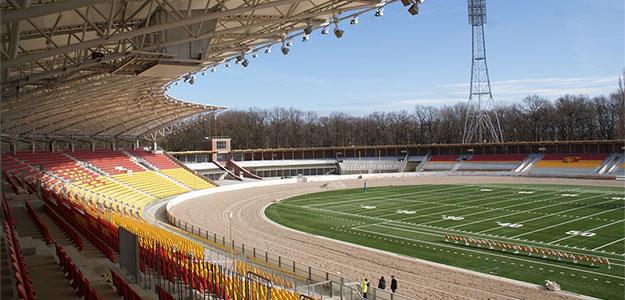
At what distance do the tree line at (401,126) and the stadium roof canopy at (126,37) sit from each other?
243 feet

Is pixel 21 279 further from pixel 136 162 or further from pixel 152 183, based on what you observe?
pixel 136 162

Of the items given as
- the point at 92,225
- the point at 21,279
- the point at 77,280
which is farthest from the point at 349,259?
the point at 21,279

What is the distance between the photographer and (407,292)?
61.2ft

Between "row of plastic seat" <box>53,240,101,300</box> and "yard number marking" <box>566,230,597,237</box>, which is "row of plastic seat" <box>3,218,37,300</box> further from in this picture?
"yard number marking" <box>566,230,597,237</box>

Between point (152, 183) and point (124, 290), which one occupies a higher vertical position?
point (124, 290)

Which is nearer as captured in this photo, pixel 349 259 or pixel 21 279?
pixel 21 279

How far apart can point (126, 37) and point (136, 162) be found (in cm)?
4821

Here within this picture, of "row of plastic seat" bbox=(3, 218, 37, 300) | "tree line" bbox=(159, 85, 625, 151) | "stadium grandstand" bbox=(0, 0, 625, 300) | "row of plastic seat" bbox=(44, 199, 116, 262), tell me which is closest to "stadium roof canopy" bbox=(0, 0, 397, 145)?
"stadium grandstand" bbox=(0, 0, 625, 300)

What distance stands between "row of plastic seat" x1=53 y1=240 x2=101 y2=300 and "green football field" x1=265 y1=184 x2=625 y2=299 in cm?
1703

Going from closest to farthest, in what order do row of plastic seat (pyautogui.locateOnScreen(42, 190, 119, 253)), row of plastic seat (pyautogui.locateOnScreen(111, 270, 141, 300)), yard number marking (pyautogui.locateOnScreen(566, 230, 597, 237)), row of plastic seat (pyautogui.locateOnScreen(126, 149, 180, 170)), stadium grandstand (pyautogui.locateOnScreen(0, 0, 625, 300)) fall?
row of plastic seat (pyautogui.locateOnScreen(111, 270, 141, 300))
stadium grandstand (pyautogui.locateOnScreen(0, 0, 625, 300))
row of plastic seat (pyautogui.locateOnScreen(42, 190, 119, 253))
yard number marking (pyautogui.locateOnScreen(566, 230, 597, 237))
row of plastic seat (pyautogui.locateOnScreen(126, 149, 180, 170))

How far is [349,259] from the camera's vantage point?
79.3 ft

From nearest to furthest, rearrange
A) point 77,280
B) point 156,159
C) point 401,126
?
point 77,280, point 156,159, point 401,126

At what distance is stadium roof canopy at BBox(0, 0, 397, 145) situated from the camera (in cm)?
1416

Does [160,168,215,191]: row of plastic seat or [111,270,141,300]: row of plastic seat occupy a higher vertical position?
[111,270,141,300]: row of plastic seat
